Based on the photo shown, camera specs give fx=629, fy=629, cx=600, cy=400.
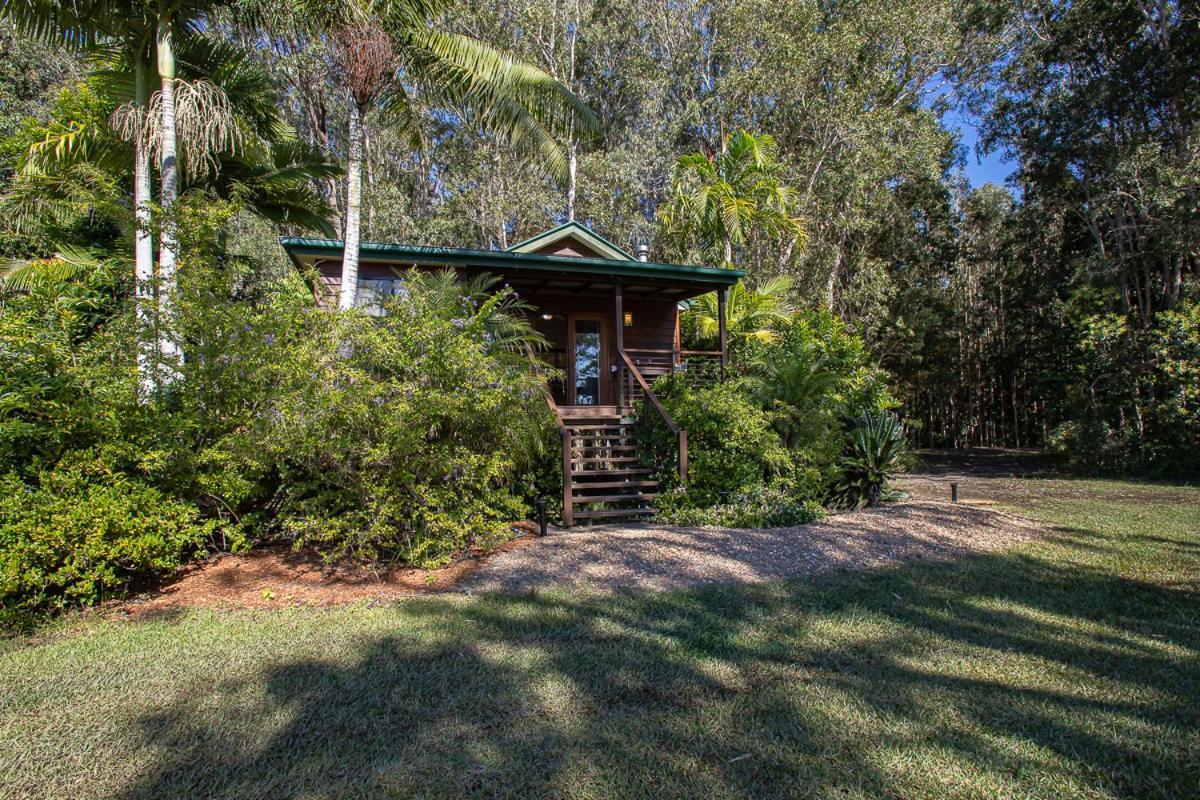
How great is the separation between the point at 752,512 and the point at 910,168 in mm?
18162

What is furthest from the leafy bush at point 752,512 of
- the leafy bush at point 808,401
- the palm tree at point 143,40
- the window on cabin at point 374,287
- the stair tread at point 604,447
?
the palm tree at point 143,40

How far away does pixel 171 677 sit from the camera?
138 inches

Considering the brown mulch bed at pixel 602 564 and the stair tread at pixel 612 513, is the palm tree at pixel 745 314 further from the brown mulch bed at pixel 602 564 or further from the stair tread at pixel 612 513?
the brown mulch bed at pixel 602 564

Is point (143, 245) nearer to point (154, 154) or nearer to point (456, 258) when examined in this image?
point (154, 154)

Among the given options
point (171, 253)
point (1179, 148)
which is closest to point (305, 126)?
point (171, 253)

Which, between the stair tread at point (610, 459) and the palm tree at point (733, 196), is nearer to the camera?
the stair tread at point (610, 459)

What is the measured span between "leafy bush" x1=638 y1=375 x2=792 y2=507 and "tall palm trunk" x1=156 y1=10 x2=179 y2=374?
19.5ft

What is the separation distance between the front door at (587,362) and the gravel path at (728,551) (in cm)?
611

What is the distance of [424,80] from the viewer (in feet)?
30.8

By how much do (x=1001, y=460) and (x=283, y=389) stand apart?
20809mm

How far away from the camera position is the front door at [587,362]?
44.2ft

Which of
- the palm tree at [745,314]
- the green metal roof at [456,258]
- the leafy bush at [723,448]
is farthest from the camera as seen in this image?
the palm tree at [745,314]

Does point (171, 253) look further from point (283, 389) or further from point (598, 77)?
point (598, 77)

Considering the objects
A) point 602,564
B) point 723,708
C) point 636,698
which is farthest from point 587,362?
point 723,708
